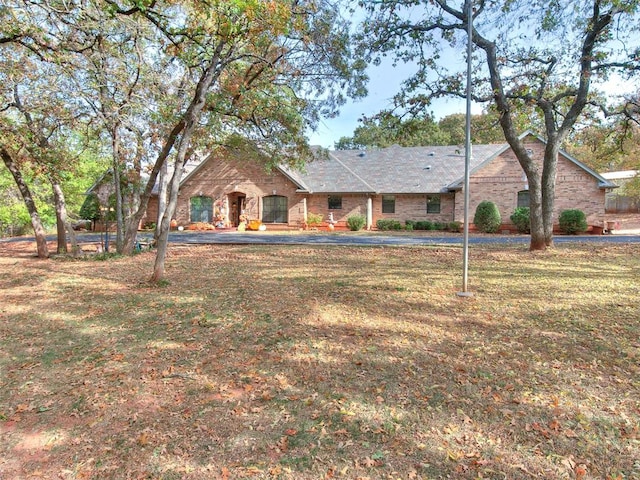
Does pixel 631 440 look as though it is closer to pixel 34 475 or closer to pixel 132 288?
pixel 34 475

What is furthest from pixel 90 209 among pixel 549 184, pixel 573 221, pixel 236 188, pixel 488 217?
pixel 573 221

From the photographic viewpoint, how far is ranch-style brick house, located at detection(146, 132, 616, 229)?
2119 centimetres

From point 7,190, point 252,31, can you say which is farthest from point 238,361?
point 7,190

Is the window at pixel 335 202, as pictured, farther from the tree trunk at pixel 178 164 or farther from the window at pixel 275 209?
the tree trunk at pixel 178 164

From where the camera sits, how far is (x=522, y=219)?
64.1ft

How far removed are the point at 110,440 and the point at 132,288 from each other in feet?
17.8

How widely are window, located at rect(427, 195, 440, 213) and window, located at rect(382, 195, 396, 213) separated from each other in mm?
2150

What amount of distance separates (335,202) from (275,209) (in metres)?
4.07

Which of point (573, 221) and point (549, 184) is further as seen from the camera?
point (573, 221)

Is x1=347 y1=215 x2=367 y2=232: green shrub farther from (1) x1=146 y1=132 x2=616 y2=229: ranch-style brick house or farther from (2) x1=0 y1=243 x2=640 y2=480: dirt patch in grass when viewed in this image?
(2) x1=0 y1=243 x2=640 y2=480: dirt patch in grass

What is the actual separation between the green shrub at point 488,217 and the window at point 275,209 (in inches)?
460

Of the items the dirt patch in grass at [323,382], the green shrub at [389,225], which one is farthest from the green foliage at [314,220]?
the dirt patch in grass at [323,382]

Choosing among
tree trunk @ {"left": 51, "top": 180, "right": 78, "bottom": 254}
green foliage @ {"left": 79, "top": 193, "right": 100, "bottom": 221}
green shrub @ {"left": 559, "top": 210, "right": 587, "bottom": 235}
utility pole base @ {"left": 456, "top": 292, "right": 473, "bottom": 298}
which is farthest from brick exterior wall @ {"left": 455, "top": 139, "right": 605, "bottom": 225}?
green foliage @ {"left": 79, "top": 193, "right": 100, "bottom": 221}

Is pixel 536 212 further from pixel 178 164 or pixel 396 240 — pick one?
pixel 178 164
